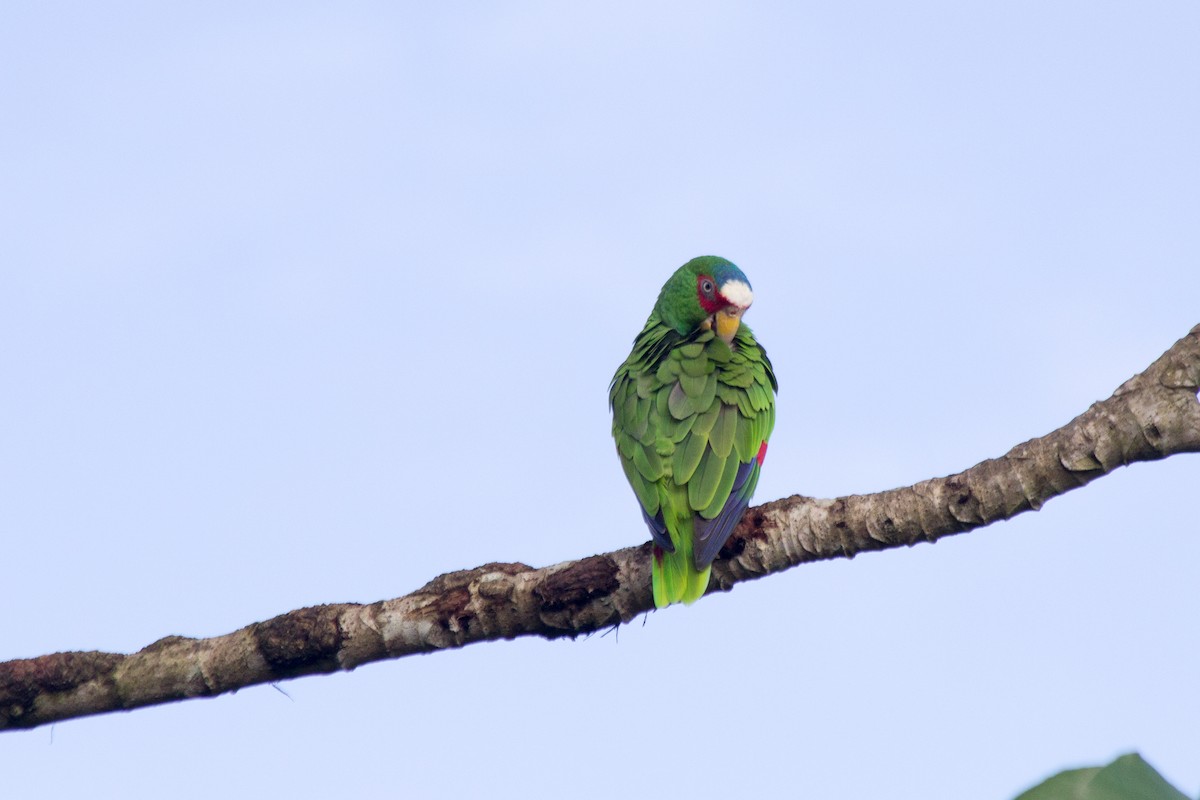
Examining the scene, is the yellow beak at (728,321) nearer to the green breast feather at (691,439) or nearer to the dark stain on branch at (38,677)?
the green breast feather at (691,439)

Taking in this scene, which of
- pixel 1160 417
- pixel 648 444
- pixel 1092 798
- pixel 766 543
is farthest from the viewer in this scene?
pixel 648 444

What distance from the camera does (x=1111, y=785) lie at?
1.31 m

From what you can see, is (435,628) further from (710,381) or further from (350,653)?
(710,381)

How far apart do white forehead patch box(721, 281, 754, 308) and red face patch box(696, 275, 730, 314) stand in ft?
0.11

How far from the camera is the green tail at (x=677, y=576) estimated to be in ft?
15.5

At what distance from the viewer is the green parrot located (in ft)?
15.7

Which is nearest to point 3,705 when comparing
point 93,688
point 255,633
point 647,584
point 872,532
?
point 93,688

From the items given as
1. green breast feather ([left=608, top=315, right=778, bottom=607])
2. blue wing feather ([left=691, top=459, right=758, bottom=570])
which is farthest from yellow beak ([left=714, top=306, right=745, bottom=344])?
blue wing feather ([left=691, top=459, right=758, bottom=570])

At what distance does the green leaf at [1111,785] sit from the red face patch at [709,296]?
5.41m

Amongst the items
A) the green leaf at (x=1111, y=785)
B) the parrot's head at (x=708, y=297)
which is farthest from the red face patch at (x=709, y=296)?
the green leaf at (x=1111, y=785)

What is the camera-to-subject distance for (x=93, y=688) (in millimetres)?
4766

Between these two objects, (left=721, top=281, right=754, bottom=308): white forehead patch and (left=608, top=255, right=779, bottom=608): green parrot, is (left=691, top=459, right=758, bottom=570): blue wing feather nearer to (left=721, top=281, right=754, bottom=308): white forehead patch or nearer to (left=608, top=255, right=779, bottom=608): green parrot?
(left=608, top=255, right=779, bottom=608): green parrot

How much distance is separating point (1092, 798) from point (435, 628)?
12.0 feet

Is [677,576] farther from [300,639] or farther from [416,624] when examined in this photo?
[300,639]
